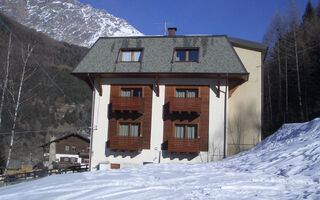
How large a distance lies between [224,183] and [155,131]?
44.7 feet

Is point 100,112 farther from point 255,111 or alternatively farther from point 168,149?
point 255,111

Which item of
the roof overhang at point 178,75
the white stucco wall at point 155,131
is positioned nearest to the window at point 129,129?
the white stucco wall at point 155,131

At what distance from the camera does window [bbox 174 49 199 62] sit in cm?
2175

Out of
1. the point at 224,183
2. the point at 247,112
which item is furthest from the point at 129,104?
the point at 224,183

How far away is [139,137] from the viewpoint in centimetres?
2070

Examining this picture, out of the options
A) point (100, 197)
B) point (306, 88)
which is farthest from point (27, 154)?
point (100, 197)

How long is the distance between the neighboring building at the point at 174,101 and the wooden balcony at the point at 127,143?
61 millimetres

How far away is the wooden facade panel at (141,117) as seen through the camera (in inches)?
829

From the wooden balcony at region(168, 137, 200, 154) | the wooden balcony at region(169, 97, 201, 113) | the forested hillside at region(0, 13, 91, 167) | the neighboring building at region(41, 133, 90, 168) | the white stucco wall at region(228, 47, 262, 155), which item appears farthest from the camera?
the forested hillside at region(0, 13, 91, 167)

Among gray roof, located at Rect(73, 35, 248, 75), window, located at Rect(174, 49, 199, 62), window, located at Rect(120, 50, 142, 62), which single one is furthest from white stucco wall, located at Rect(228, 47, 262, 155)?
window, located at Rect(120, 50, 142, 62)

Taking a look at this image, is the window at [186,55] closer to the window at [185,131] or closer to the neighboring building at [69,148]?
the window at [185,131]

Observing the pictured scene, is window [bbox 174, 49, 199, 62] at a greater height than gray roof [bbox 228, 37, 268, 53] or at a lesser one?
lesser

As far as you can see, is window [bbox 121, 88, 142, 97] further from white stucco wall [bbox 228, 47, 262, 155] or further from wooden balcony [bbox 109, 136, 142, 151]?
white stucco wall [bbox 228, 47, 262, 155]

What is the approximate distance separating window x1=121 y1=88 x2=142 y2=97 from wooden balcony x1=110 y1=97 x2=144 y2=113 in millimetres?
886
